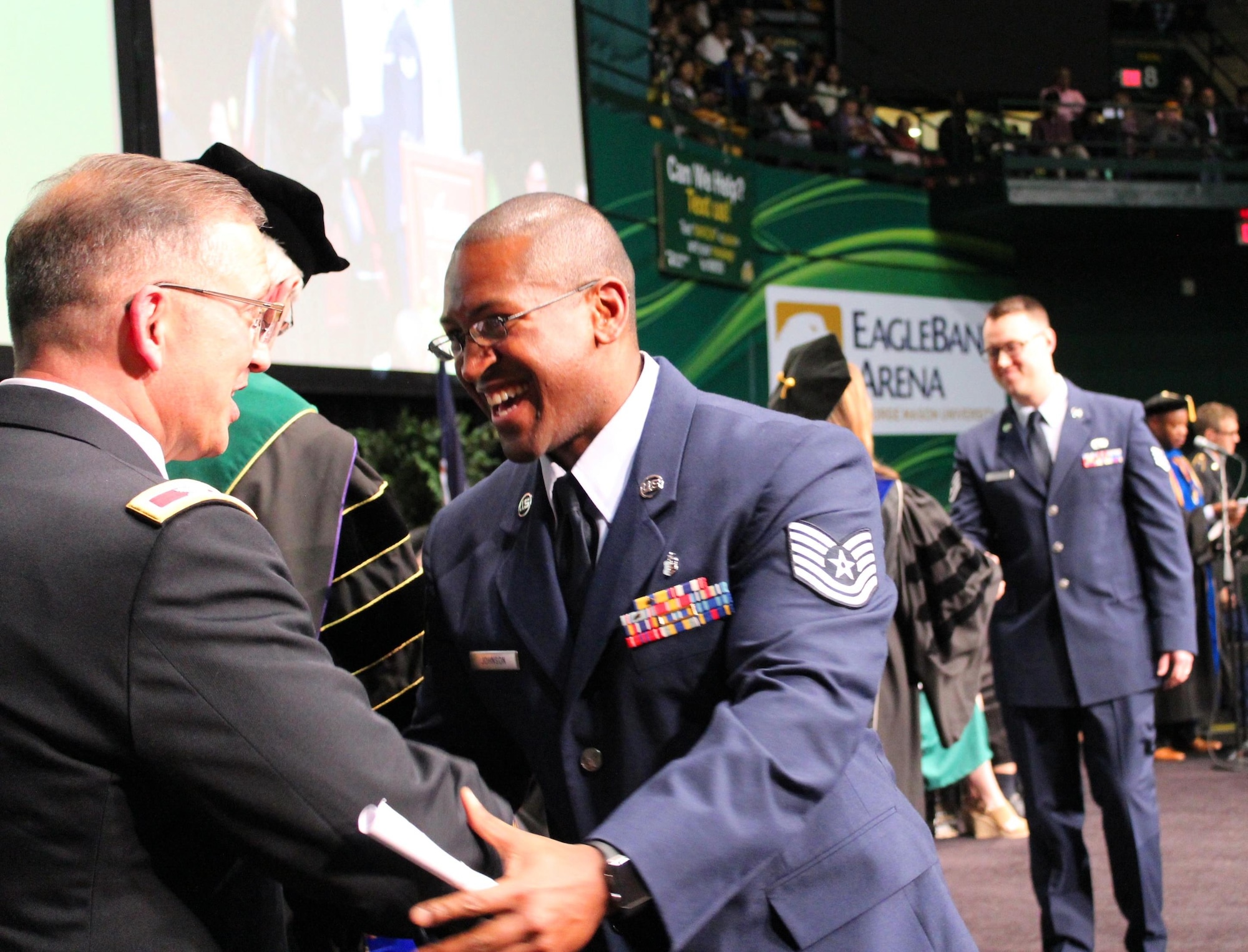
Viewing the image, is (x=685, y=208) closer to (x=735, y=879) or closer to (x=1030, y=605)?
(x=1030, y=605)

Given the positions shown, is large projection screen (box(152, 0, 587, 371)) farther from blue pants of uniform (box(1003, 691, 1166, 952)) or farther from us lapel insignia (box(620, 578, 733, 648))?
us lapel insignia (box(620, 578, 733, 648))

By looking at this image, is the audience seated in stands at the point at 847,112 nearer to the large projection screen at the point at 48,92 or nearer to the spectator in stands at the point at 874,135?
the spectator in stands at the point at 874,135

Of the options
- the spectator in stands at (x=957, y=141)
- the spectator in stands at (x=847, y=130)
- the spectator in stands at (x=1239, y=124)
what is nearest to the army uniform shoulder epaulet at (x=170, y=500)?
the spectator in stands at (x=847, y=130)

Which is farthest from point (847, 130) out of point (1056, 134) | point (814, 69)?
point (1056, 134)

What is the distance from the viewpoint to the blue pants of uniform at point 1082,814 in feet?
12.8

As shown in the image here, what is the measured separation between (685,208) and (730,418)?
923cm

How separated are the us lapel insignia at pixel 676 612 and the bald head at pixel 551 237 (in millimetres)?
383

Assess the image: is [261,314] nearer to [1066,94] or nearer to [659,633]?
[659,633]

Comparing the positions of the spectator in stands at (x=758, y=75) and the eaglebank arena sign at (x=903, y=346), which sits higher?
the spectator in stands at (x=758, y=75)

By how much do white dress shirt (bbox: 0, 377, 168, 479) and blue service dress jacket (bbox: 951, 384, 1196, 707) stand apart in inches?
129

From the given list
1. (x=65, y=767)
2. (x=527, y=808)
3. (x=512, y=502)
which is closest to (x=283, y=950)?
(x=65, y=767)

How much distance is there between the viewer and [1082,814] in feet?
13.4

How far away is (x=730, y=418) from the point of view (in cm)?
173

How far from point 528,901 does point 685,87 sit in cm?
1030
